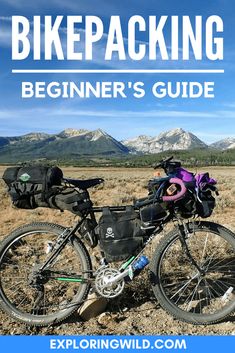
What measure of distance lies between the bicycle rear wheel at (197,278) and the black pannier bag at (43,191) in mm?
888

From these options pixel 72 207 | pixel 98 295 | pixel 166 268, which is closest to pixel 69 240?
pixel 72 207

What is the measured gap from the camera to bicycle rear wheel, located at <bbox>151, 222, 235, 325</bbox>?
460 centimetres

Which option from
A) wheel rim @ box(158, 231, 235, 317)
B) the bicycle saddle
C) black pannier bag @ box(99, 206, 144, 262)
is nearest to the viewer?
the bicycle saddle

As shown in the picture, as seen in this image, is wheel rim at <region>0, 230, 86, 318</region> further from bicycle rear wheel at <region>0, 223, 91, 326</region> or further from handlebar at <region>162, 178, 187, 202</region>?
handlebar at <region>162, 178, 187, 202</region>

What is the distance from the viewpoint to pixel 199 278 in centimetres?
486

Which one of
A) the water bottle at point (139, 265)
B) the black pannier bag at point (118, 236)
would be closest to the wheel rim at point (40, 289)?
the black pannier bag at point (118, 236)

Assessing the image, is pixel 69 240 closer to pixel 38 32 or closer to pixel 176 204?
pixel 176 204

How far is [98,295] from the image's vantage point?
484 centimetres

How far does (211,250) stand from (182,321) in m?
1.02

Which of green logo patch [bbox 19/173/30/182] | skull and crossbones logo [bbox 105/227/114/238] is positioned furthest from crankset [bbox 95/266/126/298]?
green logo patch [bbox 19/173/30/182]

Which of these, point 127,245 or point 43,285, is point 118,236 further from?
point 43,285

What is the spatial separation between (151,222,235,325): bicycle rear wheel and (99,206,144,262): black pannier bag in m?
0.24

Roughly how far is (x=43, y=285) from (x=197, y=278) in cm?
155

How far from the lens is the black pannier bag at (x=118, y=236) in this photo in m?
4.61
